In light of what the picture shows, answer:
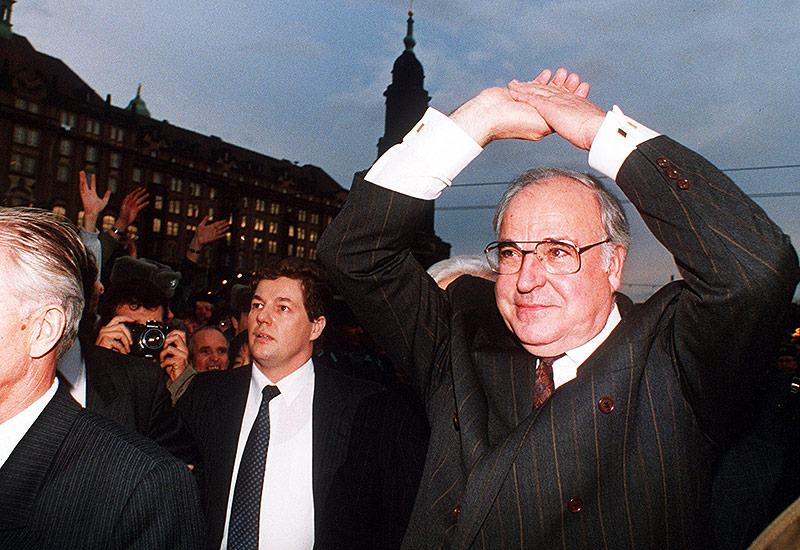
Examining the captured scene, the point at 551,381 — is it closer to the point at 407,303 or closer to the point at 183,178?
the point at 407,303

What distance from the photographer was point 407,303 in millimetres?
1886

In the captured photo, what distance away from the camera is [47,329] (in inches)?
66.2

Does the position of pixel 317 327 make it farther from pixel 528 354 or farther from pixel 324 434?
pixel 528 354

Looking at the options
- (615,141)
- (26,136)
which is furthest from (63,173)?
(615,141)

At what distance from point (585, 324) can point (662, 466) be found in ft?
1.46

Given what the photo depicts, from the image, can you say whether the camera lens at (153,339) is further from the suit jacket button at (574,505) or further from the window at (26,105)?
the window at (26,105)

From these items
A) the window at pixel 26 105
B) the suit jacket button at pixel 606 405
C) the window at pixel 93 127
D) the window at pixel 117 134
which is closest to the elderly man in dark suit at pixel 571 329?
the suit jacket button at pixel 606 405

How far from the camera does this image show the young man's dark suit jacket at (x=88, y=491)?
1.53m

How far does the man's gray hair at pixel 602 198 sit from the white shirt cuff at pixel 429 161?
225 millimetres

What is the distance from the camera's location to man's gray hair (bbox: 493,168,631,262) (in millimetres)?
1771

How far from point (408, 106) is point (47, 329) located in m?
56.5

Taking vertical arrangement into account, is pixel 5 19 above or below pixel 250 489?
above

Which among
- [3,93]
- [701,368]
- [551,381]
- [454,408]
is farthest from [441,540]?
[3,93]

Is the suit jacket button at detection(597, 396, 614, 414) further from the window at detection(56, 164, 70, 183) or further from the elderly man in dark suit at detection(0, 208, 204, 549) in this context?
the window at detection(56, 164, 70, 183)
